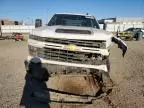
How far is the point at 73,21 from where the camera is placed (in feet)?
27.0

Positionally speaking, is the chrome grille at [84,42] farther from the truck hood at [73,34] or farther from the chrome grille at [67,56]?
the chrome grille at [67,56]

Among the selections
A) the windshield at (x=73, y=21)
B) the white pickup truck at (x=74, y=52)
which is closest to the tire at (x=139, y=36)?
the windshield at (x=73, y=21)

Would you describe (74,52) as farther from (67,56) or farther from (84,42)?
(84,42)

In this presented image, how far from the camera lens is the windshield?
26.6ft

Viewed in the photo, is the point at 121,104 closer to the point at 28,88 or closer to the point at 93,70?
the point at 93,70

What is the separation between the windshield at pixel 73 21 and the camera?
8.12m

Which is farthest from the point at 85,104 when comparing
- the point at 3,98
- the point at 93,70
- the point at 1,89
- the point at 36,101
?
the point at 1,89

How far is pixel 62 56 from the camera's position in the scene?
6137 millimetres

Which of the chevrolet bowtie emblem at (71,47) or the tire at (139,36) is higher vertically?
the chevrolet bowtie emblem at (71,47)

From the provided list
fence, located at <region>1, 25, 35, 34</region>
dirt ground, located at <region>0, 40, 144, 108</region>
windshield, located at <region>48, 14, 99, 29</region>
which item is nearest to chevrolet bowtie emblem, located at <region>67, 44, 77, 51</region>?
dirt ground, located at <region>0, 40, 144, 108</region>

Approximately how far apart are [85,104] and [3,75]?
163 inches

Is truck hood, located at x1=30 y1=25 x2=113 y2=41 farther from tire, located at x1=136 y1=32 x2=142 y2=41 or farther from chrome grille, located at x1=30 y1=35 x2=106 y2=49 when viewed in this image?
tire, located at x1=136 y1=32 x2=142 y2=41

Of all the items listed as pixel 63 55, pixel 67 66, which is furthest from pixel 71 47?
pixel 67 66

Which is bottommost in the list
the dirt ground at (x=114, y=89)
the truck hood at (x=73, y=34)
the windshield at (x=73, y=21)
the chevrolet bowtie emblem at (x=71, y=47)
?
the dirt ground at (x=114, y=89)
